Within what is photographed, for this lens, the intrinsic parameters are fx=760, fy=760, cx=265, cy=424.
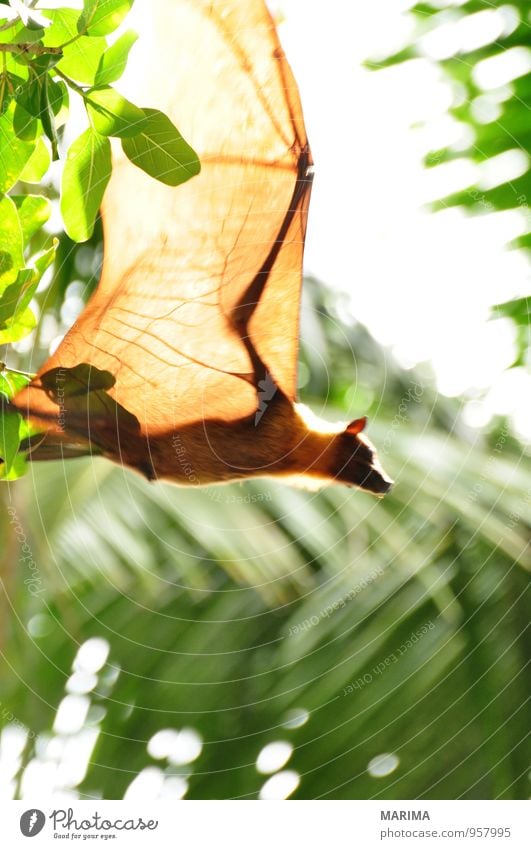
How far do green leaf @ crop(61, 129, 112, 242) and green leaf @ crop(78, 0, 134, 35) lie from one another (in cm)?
3

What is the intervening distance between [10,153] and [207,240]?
0.18m

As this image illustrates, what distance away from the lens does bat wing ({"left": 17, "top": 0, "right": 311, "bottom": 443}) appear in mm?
404

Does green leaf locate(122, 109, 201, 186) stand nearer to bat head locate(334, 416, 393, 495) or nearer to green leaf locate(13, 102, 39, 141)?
green leaf locate(13, 102, 39, 141)

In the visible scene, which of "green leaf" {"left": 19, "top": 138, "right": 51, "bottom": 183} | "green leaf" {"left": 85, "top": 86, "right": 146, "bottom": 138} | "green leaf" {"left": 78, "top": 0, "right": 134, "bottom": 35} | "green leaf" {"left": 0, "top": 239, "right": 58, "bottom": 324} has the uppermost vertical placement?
"green leaf" {"left": 78, "top": 0, "right": 134, "bottom": 35}

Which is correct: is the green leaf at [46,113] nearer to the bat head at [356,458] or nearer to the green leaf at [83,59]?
the green leaf at [83,59]

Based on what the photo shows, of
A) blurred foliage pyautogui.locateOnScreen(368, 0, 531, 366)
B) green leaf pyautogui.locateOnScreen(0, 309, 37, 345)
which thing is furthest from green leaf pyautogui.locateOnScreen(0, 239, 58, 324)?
blurred foliage pyautogui.locateOnScreen(368, 0, 531, 366)

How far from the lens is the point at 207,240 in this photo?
1.35 ft

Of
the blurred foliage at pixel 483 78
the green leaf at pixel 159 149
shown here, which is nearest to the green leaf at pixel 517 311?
the blurred foliage at pixel 483 78

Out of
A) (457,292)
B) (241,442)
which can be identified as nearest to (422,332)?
(457,292)

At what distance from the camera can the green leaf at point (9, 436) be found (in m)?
0.26

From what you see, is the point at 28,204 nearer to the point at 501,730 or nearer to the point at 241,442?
the point at 241,442

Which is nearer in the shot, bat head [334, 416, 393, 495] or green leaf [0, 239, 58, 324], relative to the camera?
green leaf [0, 239, 58, 324]

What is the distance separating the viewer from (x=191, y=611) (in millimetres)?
463

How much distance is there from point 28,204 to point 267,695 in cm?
32
